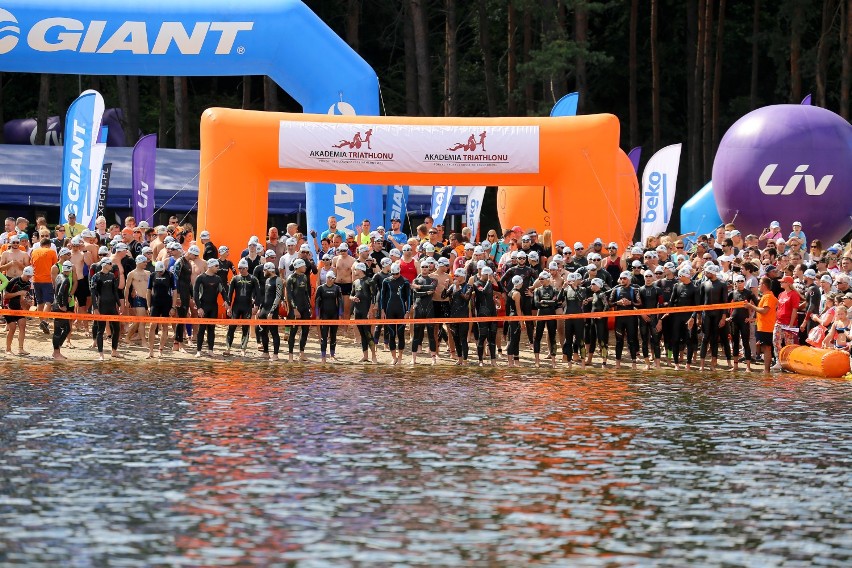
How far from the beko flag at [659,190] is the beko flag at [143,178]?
11.6 metres

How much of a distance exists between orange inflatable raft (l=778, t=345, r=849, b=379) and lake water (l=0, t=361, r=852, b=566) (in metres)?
1.58

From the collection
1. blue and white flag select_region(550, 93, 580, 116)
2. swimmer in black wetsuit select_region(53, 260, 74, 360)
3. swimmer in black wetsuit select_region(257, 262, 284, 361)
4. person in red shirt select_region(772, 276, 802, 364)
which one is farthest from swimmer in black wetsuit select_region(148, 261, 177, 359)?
blue and white flag select_region(550, 93, 580, 116)

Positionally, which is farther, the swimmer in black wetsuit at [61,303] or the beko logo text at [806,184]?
the beko logo text at [806,184]

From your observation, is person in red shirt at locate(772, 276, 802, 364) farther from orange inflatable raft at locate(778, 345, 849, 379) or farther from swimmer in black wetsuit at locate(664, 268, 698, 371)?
swimmer in black wetsuit at locate(664, 268, 698, 371)

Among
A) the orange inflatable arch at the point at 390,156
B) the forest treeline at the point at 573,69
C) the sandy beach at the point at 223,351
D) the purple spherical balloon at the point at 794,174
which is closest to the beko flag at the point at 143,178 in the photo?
the orange inflatable arch at the point at 390,156

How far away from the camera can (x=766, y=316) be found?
20438 millimetres

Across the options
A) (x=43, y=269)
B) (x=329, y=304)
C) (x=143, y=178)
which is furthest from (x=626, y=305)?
(x=143, y=178)

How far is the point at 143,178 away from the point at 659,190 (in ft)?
40.3

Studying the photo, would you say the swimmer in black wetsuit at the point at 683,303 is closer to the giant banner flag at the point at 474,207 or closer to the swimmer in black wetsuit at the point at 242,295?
the swimmer in black wetsuit at the point at 242,295

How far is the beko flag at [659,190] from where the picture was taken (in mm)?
33375

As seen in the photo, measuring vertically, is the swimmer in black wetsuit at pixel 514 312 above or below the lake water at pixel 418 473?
above

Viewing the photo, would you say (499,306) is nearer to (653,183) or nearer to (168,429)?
(168,429)

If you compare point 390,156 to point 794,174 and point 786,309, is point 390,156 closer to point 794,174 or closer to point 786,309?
point 786,309

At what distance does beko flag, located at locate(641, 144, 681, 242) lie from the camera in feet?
109
